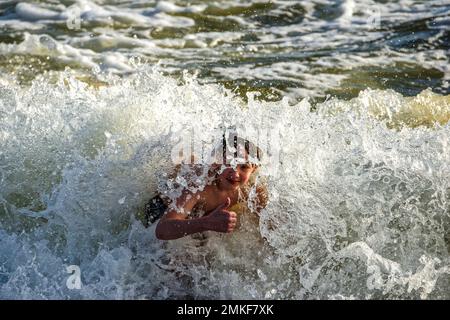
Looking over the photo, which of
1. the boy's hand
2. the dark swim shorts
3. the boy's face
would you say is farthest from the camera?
the dark swim shorts

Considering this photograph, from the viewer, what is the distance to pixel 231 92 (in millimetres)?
7883

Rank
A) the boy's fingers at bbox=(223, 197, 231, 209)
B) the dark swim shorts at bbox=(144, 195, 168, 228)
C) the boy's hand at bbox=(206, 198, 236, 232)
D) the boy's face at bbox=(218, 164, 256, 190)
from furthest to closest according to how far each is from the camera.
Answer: the dark swim shorts at bbox=(144, 195, 168, 228) < the boy's face at bbox=(218, 164, 256, 190) < the boy's fingers at bbox=(223, 197, 231, 209) < the boy's hand at bbox=(206, 198, 236, 232)

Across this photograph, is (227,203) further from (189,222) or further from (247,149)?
Result: (247,149)

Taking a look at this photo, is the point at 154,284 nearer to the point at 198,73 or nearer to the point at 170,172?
the point at 170,172

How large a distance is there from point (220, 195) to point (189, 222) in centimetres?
43

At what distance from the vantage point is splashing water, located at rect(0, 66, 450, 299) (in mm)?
4598

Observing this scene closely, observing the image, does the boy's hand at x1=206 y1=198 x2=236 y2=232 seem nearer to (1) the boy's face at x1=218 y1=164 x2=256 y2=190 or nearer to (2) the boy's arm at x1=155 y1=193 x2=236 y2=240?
(2) the boy's arm at x1=155 y1=193 x2=236 y2=240

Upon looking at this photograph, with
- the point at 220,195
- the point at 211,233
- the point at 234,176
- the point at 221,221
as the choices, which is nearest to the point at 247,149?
the point at 234,176

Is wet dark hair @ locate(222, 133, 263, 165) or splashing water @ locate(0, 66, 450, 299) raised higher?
wet dark hair @ locate(222, 133, 263, 165)

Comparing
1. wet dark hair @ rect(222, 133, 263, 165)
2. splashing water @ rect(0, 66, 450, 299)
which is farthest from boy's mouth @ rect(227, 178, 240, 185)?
splashing water @ rect(0, 66, 450, 299)

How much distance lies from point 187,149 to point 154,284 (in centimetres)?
99

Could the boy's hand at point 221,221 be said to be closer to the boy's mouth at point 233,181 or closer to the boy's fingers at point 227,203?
the boy's fingers at point 227,203

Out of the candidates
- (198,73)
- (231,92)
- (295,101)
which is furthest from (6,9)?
(295,101)

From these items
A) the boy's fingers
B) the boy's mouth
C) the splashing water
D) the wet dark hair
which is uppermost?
the wet dark hair
